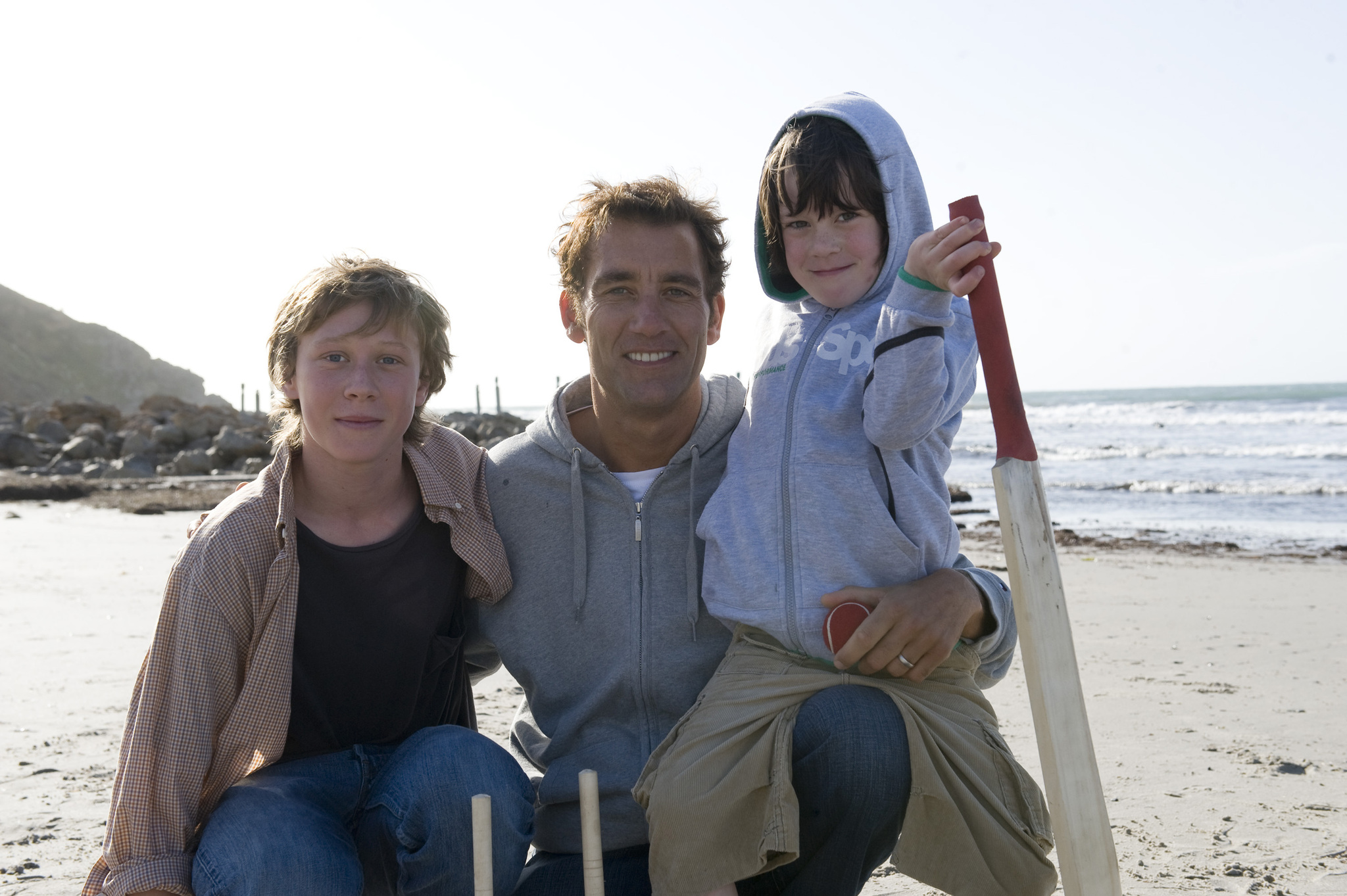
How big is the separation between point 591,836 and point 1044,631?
0.95 m

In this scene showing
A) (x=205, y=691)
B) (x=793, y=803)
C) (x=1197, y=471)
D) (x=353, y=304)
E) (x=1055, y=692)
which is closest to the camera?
(x=1055, y=692)

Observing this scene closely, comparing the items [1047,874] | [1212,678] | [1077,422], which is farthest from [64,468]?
[1077,422]

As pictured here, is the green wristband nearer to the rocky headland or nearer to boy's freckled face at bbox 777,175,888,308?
boy's freckled face at bbox 777,175,888,308

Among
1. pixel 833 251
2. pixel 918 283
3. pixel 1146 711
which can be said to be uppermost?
pixel 833 251

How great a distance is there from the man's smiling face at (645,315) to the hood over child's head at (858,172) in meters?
0.34

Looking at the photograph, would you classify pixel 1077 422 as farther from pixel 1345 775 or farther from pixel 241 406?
pixel 241 406

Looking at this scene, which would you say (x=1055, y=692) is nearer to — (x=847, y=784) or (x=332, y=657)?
(x=847, y=784)

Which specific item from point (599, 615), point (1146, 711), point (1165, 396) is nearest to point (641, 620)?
point (599, 615)

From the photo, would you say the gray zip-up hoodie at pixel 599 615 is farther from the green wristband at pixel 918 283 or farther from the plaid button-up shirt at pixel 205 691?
the green wristband at pixel 918 283

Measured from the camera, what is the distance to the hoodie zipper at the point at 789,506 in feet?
7.93

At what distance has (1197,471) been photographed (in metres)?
20.6

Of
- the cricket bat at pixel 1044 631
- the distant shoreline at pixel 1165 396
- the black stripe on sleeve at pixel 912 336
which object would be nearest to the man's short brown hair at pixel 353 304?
the black stripe on sleeve at pixel 912 336

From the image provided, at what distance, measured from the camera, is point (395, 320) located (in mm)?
2682

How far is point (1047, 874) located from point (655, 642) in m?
1.07
